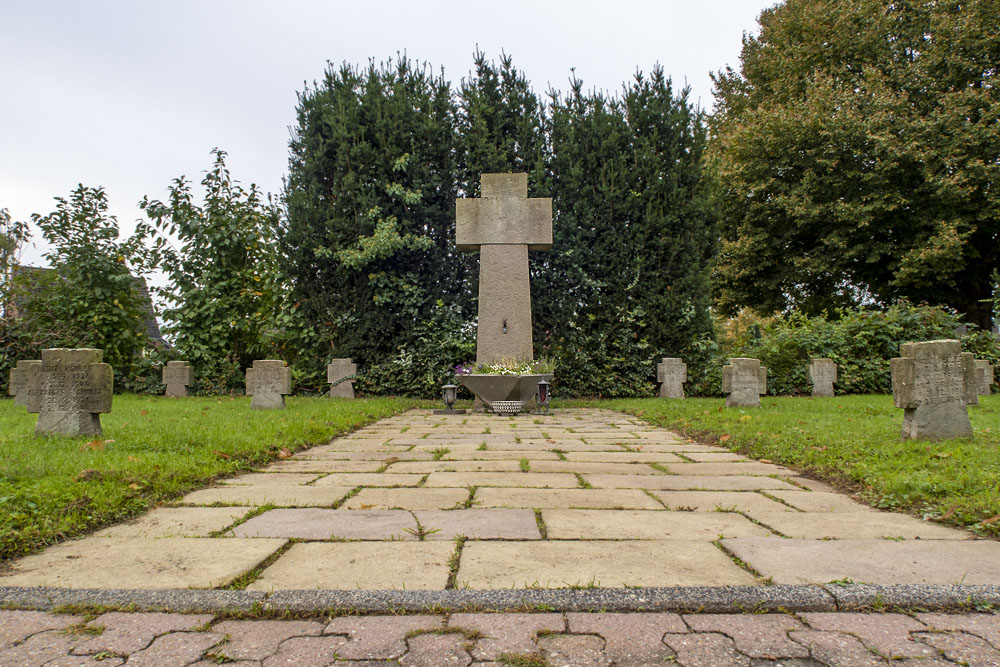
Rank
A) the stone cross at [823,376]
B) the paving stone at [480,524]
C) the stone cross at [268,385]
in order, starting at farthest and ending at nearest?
the stone cross at [823,376]
the stone cross at [268,385]
the paving stone at [480,524]

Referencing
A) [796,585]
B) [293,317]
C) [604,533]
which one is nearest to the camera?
[796,585]

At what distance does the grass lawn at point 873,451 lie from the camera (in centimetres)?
293

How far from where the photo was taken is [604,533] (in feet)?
8.16

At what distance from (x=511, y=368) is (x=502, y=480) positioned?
4.90 m

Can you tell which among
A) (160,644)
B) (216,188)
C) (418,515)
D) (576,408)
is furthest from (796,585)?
(216,188)

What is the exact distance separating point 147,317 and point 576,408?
8815mm

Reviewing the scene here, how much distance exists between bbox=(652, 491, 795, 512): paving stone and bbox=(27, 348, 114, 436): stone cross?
171 inches

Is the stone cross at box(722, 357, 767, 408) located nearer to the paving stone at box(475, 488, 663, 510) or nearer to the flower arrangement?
the flower arrangement

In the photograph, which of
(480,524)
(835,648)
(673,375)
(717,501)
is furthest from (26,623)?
(673,375)

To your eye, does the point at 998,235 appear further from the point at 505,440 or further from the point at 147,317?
the point at 147,317

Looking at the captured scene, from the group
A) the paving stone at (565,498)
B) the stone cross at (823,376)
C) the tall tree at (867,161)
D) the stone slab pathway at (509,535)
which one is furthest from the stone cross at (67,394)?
the tall tree at (867,161)

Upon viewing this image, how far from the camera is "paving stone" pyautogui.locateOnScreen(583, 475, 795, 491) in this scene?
3480 mm

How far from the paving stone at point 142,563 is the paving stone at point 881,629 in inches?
68.3

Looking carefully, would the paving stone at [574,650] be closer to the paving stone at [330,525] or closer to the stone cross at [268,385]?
the paving stone at [330,525]
